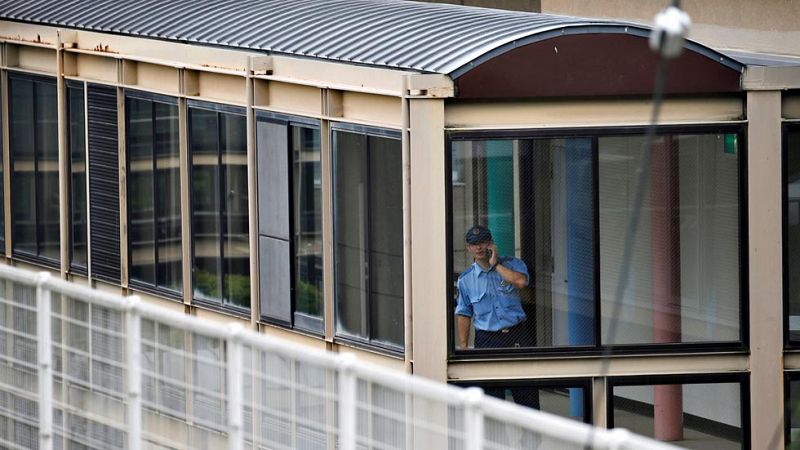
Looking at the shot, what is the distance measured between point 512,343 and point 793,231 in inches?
83.5

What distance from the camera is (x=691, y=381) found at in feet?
36.8

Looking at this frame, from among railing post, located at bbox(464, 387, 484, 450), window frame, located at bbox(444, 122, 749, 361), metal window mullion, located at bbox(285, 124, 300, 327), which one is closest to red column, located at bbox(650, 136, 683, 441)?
window frame, located at bbox(444, 122, 749, 361)

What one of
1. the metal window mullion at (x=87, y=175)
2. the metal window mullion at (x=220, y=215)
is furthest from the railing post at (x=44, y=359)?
the metal window mullion at (x=87, y=175)

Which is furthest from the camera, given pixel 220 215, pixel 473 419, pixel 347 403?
pixel 220 215

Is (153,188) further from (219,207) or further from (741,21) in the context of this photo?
(741,21)

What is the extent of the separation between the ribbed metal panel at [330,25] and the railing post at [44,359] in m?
3.75

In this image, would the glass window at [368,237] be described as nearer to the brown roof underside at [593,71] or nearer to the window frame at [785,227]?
the brown roof underside at [593,71]

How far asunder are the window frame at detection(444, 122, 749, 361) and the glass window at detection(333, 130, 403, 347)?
1.27 ft

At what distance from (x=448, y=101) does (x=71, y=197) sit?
5812 mm

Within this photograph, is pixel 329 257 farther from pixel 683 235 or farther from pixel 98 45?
pixel 98 45

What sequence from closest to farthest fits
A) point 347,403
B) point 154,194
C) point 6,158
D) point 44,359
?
point 347,403 < point 44,359 < point 154,194 < point 6,158

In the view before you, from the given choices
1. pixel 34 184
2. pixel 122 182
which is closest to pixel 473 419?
pixel 122 182

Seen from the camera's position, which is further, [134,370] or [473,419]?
[134,370]

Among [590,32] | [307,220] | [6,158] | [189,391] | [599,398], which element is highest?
[590,32]
